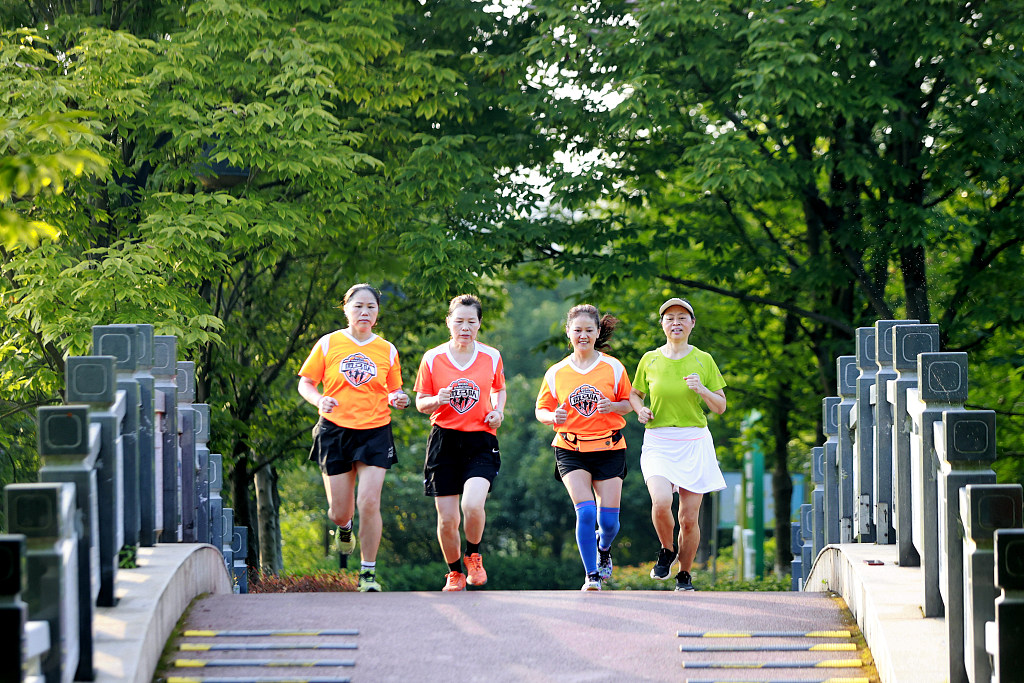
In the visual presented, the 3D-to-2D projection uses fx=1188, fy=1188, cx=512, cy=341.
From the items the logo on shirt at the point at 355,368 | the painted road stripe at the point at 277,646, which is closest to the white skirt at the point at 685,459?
the logo on shirt at the point at 355,368

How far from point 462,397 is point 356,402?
595 mm

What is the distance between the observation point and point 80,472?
12.9ft

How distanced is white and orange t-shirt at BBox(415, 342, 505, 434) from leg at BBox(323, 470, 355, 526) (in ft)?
2.02

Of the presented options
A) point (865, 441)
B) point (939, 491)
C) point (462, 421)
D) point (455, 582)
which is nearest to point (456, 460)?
point (462, 421)

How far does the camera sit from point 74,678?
12.8ft

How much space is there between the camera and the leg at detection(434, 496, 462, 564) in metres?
6.70

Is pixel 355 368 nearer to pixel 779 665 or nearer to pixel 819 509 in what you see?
pixel 779 665

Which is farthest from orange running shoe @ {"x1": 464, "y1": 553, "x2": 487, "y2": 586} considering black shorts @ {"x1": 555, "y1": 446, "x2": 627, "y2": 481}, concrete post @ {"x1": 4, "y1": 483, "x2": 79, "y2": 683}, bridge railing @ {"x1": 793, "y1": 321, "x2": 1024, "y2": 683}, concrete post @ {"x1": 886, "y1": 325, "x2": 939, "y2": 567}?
concrete post @ {"x1": 4, "y1": 483, "x2": 79, "y2": 683}

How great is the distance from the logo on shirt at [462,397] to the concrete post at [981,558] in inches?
132

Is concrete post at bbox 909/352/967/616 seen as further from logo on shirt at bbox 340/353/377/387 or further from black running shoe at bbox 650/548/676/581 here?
logo on shirt at bbox 340/353/377/387

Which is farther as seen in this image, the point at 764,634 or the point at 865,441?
the point at 865,441

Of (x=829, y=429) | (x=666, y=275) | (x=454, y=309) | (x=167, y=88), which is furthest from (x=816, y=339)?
(x=454, y=309)

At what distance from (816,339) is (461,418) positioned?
413 inches

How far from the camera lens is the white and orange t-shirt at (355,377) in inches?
261
